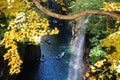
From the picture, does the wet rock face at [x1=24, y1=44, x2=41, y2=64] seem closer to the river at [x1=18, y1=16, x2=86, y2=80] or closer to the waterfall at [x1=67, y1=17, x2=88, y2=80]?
the river at [x1=18, y1=16, x2=86, y2=80]

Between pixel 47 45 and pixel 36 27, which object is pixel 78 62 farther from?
pixel 36 27

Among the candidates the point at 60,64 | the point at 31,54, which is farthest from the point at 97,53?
the point at 31,54

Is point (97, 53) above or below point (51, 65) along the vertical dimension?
above

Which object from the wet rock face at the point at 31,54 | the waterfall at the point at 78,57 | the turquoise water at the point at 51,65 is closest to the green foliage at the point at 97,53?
the waterfall at the point at 78,57

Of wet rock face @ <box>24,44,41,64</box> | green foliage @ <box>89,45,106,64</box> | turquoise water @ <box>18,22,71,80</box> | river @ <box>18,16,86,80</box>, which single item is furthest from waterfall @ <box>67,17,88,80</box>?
green foliage @ <box>89,45,106,64</box>

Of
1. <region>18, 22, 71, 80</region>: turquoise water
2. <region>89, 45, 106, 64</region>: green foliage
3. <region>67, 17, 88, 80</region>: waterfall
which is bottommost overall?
<region>18, 22, 71, 80</region>: turquoise water

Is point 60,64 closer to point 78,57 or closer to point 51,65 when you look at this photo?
point 51,65

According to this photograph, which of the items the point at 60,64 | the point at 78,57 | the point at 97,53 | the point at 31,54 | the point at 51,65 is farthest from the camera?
the point at 31,54

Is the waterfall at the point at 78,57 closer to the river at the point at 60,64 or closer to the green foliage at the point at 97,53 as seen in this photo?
the river at the point at 60,64
